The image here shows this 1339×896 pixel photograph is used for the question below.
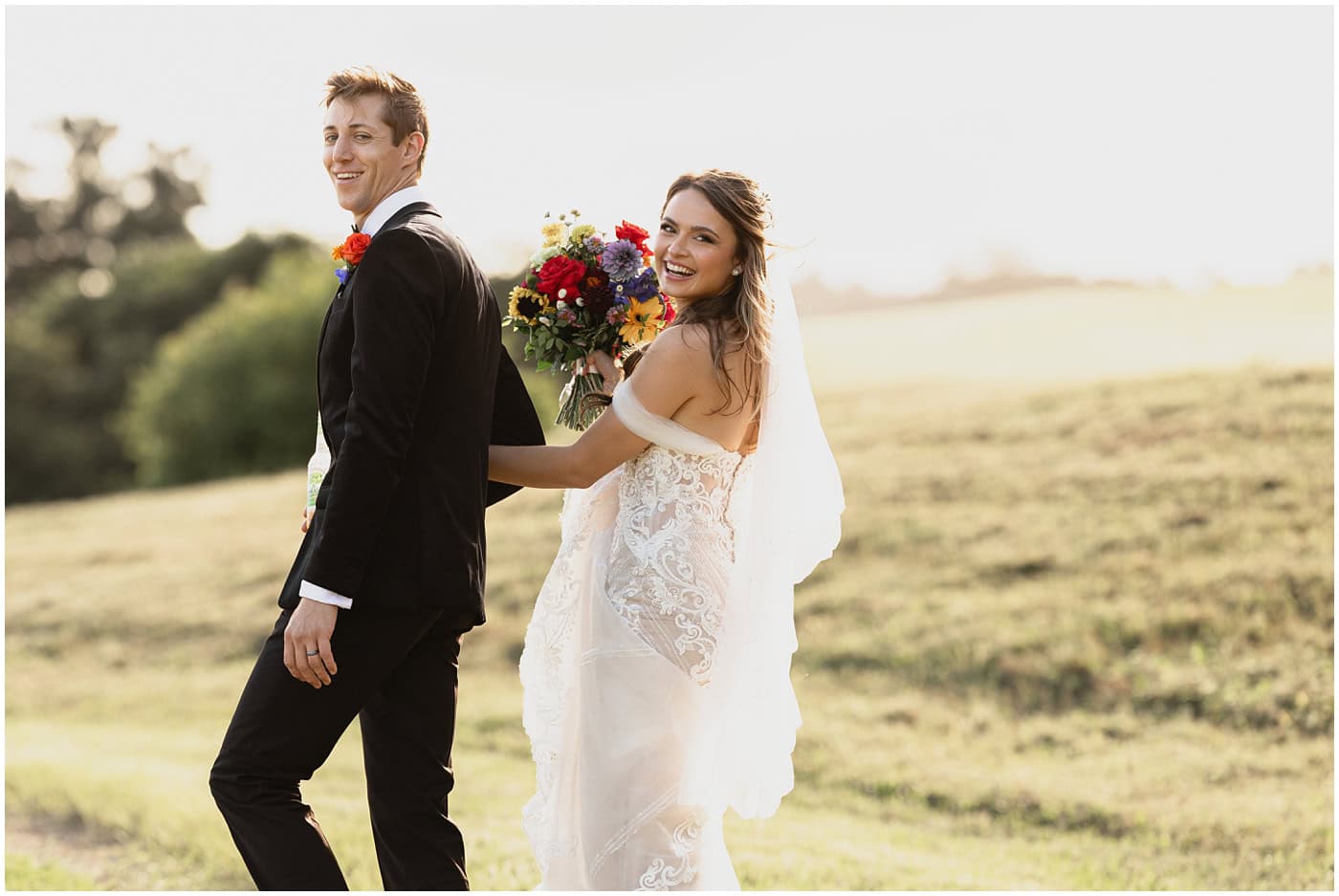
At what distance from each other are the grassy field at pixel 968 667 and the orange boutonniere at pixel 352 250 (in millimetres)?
3203

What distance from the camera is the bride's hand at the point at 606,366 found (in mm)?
4648

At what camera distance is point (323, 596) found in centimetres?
356

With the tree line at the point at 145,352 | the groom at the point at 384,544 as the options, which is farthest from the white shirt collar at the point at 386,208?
the tree line at the point at 145,352

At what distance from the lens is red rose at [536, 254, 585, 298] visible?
4.50m

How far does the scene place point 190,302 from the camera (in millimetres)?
45594

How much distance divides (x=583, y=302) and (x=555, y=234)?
329 millimetres

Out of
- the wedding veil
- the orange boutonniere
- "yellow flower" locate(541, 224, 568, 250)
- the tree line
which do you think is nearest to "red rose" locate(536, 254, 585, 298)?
"yellow flower" locate(541, 224, 568, 250)

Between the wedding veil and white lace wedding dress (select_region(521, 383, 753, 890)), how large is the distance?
0.05 metres

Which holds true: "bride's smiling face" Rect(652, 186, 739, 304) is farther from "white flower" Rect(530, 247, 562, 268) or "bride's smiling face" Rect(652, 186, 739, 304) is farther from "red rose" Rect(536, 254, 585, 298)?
"white flower" Rect(530, 247, 562, 268)

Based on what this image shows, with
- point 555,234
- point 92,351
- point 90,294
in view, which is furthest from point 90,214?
point 555,234

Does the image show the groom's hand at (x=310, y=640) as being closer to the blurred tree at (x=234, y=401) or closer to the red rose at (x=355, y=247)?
the red rose at (x=355, y=247)

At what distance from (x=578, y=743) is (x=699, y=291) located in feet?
4.79

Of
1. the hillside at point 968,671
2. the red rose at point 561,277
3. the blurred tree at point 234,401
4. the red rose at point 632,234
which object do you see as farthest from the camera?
the blurred tree at point 234,401

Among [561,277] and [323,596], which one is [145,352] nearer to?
[561,277]
